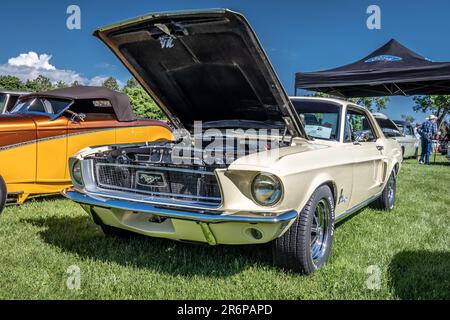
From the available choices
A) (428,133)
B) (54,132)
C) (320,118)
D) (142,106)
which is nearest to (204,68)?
(320,118)

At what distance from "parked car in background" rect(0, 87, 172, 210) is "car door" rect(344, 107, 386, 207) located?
11.1 feet

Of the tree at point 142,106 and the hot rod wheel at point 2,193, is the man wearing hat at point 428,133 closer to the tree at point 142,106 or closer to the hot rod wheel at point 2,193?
the hot rod wheel at point 2,193

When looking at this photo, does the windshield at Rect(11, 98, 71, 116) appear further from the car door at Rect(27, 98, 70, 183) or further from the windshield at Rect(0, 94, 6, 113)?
the windshield at Rect(0, 94, 6, 113)

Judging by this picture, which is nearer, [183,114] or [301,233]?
[301,233]

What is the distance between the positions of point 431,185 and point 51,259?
685cm

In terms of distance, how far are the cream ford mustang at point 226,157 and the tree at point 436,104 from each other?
123 feet

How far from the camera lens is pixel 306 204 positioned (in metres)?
2.80

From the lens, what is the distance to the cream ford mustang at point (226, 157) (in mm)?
2543

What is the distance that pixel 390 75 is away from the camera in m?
9.39

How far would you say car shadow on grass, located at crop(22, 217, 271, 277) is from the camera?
2969 mm

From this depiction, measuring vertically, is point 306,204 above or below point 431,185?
above

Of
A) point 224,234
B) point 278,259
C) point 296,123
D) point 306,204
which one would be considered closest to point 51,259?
point 224,234
